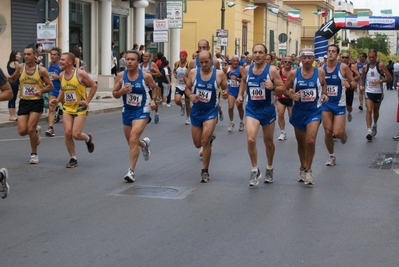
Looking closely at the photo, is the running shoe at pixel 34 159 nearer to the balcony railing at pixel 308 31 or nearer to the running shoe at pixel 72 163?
the running shoe at pixel 72 163

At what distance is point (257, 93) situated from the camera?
32.9 feet

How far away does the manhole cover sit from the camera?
9.18m

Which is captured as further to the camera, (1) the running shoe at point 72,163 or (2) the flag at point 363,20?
(2) the flag at point 363,20

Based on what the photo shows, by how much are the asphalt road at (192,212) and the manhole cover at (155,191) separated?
13mm

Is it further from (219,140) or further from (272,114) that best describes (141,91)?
(219,140)

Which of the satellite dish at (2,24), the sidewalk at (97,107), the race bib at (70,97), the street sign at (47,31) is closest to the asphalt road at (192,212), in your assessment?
the race bib at (70,97)

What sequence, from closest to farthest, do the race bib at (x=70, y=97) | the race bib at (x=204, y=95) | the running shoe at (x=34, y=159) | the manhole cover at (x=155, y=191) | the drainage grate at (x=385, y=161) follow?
1. the manhole cover at (x=155, y=191)
2. the race bib at (x=204, y=95)
3. the race bib at (x=70, y=97)
4. the running shoe at (x=34, y=159)
5. the drainage grate at (x=385, y=161)

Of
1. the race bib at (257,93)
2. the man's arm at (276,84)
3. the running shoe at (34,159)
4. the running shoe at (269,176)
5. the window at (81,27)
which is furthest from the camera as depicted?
the window at (81,27)

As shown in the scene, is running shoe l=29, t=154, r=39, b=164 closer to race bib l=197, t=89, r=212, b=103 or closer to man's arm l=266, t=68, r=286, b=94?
race bib l=197, t=89, r=212, b=103

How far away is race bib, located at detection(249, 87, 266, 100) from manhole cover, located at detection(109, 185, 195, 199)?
4.90 feet

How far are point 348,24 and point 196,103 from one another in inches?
622

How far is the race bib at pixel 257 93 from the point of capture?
393 inches

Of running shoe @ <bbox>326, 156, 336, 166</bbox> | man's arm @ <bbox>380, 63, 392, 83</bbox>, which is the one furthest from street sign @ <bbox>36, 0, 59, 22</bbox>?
running shoe @ <bbox>326, 156, 336, 166</bbox>

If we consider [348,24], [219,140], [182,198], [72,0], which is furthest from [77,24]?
[182,198]
